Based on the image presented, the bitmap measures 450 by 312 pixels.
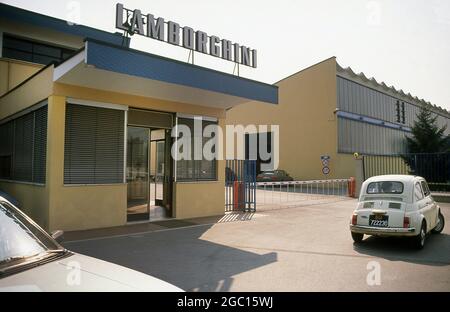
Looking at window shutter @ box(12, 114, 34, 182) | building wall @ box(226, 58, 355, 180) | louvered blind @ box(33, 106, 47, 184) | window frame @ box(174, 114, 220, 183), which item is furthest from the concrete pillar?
building wall @ box(226, 58, 355, 180)

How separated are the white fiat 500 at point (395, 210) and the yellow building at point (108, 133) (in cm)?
Answer: 489

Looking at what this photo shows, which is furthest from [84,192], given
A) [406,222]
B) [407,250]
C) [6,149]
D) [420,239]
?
[420,239]

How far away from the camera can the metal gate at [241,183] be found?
13539 millimetres

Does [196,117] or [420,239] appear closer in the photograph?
[420,239]

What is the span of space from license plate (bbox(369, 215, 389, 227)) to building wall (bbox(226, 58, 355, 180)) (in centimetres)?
2159

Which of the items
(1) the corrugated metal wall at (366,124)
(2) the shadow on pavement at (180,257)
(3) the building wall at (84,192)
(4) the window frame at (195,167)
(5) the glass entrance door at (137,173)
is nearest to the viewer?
(2) the shadow on pavement at (180,257)

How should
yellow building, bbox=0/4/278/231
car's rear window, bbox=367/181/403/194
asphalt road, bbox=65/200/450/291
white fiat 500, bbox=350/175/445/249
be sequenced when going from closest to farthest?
1. asphalt road, bbox=65/200/450/291
2. white fiat 500, bbox=350/175/445/249
3. car's rear window, bbox=367/181/403/194
4. yellow building, bbox=0/4/278/231

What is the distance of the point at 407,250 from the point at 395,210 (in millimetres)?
897

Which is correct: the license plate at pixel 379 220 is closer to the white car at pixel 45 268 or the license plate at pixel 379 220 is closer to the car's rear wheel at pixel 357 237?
the car's rear wheel at pixel 357 237

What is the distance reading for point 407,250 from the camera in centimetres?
730

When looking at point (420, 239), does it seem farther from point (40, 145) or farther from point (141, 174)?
point (40, 145)

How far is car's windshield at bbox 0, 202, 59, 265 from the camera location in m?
2.95

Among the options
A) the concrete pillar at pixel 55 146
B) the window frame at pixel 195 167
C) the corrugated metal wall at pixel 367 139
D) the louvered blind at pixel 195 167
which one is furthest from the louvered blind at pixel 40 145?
the corrugated metal wall at pixel 367 139

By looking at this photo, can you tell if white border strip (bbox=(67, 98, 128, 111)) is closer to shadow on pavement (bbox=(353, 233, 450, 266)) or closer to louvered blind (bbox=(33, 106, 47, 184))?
louvered blind (bbox=(33, 106, 47, 184))
